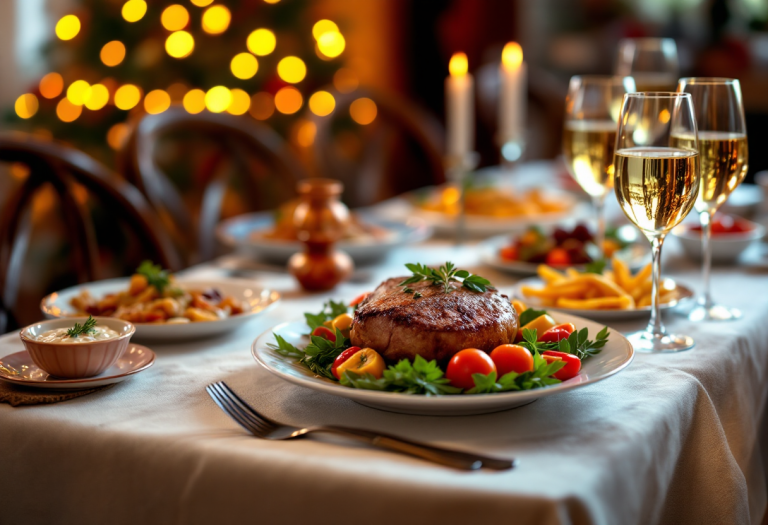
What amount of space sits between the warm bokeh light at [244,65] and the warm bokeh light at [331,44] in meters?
0.46

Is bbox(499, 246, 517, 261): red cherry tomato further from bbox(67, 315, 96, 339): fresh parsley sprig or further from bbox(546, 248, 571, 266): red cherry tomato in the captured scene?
bbox(67, 315, 96, 339): fresh parsley sprig

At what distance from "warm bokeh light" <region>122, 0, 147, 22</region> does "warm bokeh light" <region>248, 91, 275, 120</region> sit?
28.2 inches

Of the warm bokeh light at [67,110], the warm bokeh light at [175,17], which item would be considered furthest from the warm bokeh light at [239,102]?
the warm bokeh light at [67,110]

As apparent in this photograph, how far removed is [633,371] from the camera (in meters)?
1.08

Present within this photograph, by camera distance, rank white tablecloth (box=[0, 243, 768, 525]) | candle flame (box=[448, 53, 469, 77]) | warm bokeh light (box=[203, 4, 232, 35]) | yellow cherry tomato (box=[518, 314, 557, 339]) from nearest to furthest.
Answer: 1. white tablecloth (box=[0, 243, 768, 525])
2. yellow cherry tomato (box=[518, 314, 557, 339])
3. candle flame (box=[448, 53, 469, 77])
4. warm bokeh light (box=[203, 4, 232, 35])

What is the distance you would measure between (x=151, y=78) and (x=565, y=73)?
2.81m

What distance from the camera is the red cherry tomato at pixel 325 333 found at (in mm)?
1075

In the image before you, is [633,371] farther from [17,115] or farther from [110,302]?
[17,115]

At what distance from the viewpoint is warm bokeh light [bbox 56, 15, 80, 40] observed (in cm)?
383

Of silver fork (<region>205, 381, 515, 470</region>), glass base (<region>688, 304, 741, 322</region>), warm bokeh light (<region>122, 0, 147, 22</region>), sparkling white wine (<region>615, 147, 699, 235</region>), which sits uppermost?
warm bokeh light (<region>122, 0, 147, 22</region>)

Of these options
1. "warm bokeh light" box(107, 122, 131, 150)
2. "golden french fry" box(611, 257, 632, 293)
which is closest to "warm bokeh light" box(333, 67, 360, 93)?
"warm bokeh light" box(107, 122, 131, 150)

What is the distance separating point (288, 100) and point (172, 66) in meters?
0.65

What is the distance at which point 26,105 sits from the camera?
12.5ft

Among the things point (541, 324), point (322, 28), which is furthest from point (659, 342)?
point (322, 28)
